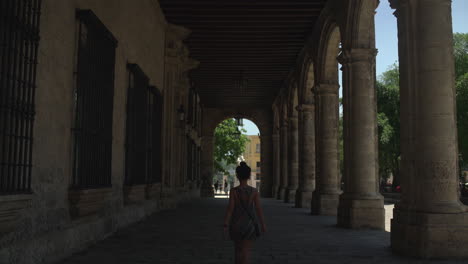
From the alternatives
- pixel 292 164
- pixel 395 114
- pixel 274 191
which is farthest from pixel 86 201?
pixel 395 114

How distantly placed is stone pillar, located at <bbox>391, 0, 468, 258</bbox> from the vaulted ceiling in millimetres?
6657

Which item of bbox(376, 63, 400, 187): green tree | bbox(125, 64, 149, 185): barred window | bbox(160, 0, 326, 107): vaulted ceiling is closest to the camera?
bbox(125, 64, 149, 185): barred window

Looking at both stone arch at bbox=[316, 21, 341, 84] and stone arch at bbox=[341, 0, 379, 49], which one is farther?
stone arch at bbox=[316, 21, 341, 84]

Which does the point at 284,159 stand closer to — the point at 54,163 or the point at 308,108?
the point at 308,108

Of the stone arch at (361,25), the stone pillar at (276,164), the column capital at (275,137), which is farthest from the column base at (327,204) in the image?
the column capital at (275,137)

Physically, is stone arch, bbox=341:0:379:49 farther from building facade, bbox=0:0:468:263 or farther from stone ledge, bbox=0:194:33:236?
stone ledge, bbox=0:194:33:236

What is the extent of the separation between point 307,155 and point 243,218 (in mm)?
14091

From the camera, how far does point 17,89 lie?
5.10 metres

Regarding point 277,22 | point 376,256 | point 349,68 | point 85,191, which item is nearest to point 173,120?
point 277,22

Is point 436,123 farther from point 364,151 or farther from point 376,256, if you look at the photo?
point 364,151

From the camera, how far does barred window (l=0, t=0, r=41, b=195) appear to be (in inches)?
187

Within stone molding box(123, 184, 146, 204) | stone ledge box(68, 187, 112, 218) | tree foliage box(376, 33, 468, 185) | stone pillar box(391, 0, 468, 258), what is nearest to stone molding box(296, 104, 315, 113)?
stone molding box(123, 184, 146, 204)

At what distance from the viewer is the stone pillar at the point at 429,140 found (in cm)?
655

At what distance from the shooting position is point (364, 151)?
1077 cm
